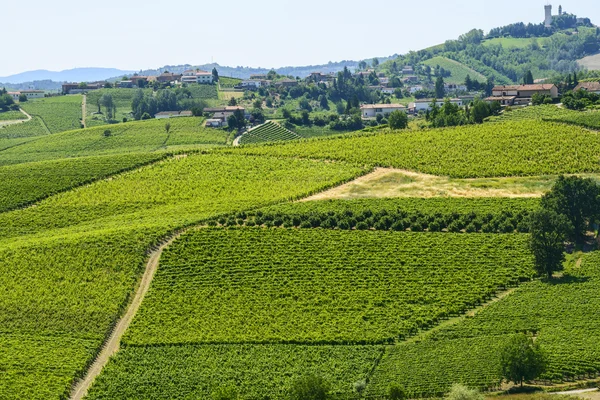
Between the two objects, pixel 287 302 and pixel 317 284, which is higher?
pixel 317 284

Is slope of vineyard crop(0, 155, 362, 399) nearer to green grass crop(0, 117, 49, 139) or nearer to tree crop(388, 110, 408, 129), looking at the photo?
tree crop(388, 110, 408, 129)

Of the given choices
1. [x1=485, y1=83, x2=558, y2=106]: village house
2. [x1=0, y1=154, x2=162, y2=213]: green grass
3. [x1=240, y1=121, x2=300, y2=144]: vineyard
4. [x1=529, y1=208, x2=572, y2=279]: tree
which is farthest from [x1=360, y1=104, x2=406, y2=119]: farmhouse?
[x1=529, y1=208, x2=572, y2=279]: tree

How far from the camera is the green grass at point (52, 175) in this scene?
103688 millimetres

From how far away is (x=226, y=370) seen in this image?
60.0 meters

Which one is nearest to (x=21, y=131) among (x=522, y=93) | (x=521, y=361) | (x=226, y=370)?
(x=522, y=93)

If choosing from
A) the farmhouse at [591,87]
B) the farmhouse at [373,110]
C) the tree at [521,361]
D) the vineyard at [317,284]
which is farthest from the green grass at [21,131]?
the tree at [521,361]

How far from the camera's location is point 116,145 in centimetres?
16175

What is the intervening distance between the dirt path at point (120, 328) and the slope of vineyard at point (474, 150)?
123 feet

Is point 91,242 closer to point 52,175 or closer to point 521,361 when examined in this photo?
point 52,175

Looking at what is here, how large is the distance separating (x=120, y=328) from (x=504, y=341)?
105 feet

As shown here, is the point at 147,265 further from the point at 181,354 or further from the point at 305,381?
the point at 305,381

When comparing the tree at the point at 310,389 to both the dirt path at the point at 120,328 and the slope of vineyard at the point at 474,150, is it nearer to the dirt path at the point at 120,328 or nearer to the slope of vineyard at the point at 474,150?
the dirt path at the point at 120,328

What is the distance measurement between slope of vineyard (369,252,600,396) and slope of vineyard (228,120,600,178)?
33260mm

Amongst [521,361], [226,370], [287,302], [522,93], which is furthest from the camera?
[522,93]
